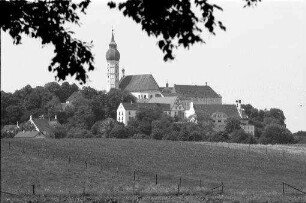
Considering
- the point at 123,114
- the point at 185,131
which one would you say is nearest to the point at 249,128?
the point at 123,114

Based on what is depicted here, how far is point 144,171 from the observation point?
53219 mm

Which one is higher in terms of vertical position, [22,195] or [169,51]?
[169,51]

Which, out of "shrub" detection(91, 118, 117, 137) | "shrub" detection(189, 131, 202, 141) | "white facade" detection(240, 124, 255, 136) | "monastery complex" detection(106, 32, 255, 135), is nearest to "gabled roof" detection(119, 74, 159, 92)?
"monastery complex" detection(106, 32, 255, 135)

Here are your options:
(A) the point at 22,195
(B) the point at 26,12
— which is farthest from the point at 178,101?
(B) the point at 26,12

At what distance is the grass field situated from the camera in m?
30.5

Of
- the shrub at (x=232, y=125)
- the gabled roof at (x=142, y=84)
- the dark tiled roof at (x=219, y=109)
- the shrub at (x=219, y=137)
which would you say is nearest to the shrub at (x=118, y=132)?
the shrub at (x=219, y=137)

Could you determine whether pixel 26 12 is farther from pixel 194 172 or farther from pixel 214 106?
pixel 214 106

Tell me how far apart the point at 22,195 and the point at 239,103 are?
15705cm

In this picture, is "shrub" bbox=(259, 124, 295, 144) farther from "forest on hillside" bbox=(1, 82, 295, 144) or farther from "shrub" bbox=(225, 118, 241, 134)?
"shrub" bbox=(225, 118, 241, 134)

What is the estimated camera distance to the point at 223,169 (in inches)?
2295

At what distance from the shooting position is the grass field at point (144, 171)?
30.5 metres

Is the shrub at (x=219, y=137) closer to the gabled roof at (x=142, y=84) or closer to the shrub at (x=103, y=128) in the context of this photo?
the shrub at (x=103, y=128)

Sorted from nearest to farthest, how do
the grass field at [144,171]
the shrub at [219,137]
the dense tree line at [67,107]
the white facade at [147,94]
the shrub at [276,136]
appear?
1. the grass field at [144,171]
2. the shrub at [219,137]
3. the shrub at [276,136]
4. the dense tree line at [67,107]
5. the white facade at [147,94]

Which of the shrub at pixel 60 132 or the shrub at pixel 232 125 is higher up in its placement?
the shrub at pixel 232 125
